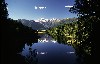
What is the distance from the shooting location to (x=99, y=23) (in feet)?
62.2

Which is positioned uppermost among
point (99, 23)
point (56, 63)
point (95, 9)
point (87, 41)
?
point (95, 9)

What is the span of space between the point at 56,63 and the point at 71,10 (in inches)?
1899

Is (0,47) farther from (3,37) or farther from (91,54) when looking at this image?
(91,54)

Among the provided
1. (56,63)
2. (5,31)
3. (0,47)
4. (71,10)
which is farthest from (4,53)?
(56,63)

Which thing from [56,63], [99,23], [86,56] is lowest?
[56,63]

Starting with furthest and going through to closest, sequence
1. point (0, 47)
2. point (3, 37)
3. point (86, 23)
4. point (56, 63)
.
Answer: point (56, 63)
point (3, 37)
point (0, 47)
point (86, 23)

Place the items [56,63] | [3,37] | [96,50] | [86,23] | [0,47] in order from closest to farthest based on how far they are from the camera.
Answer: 1. [96,50]
2. [86,23]
3. [0,47]
4. [3,37]
5. [56,63]

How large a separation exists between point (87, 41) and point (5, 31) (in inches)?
393

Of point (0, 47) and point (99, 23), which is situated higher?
point (99, 23)

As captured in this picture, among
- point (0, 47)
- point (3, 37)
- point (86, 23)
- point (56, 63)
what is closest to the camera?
point (86, 23)

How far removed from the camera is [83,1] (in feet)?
66.6

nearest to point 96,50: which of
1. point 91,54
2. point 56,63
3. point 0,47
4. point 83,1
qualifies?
point 91,54

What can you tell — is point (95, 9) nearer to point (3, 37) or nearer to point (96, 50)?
point (96, 50)

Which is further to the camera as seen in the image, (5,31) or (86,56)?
(5,31)
